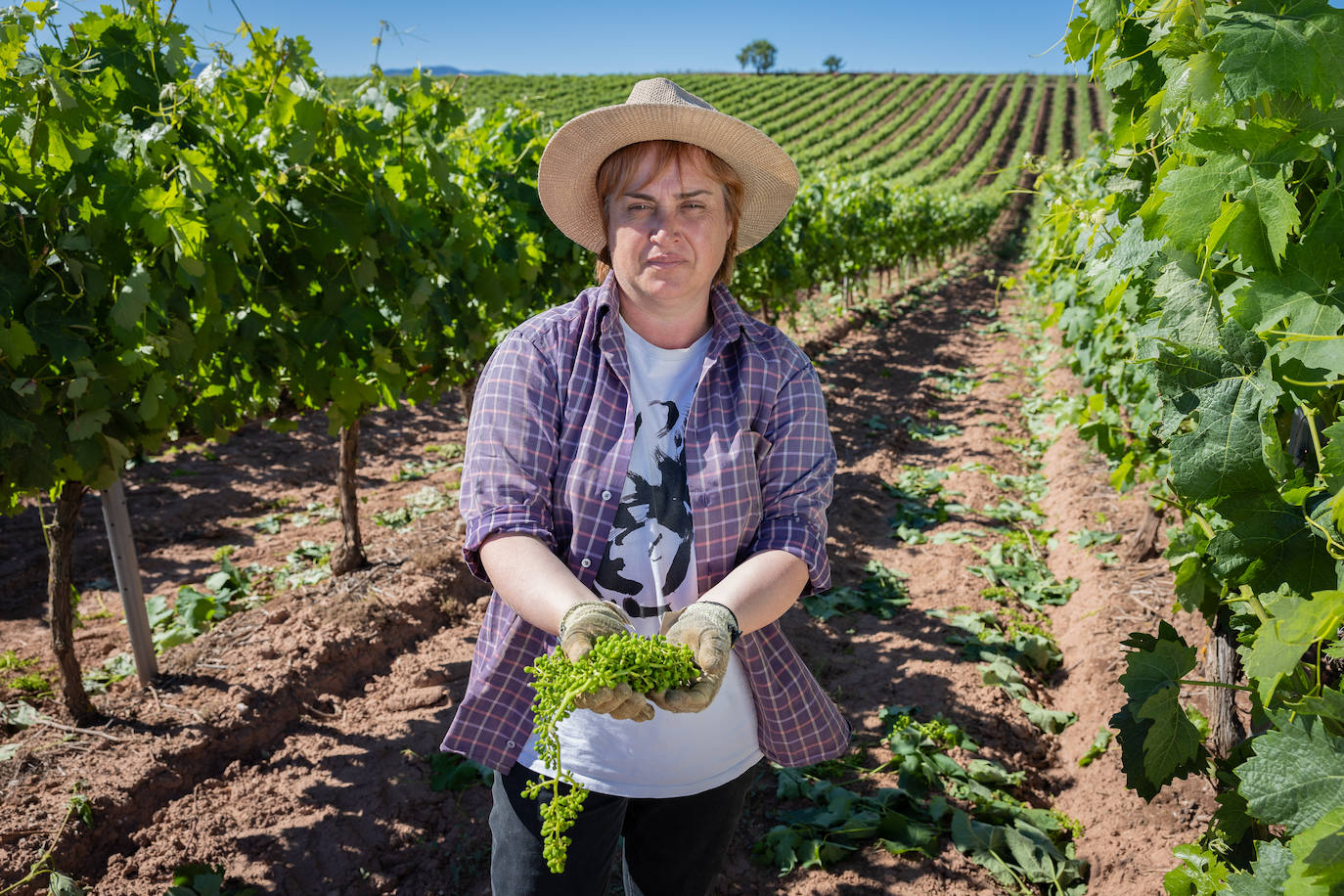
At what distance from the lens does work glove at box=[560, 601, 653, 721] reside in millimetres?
1293

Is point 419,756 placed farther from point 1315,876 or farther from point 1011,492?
point 1011,492

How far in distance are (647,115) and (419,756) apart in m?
2.94

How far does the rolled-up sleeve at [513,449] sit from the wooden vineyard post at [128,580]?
10.0ft

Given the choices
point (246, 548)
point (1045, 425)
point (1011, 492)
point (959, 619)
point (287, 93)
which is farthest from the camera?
point (1045, 425)

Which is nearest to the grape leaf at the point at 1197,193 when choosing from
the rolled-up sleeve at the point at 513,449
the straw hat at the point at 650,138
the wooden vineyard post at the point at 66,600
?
the straw hat at the point at 650,138

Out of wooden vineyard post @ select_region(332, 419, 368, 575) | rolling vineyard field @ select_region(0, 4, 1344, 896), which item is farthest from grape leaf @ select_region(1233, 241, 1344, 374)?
wooden vineyard post @ select_region(332, 419, 368, 575)

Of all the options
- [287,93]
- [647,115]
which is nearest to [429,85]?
[287,93]

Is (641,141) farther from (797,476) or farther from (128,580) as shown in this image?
(128,580)

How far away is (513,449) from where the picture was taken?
62.1 inches

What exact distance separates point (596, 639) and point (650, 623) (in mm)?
281

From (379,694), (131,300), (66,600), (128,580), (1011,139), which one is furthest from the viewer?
(1011,139)

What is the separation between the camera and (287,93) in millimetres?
3307

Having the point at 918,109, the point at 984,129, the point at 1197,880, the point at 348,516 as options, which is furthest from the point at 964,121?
the point at 1197,880

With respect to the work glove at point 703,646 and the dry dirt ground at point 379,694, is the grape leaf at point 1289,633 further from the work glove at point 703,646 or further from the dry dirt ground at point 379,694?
the dry dirt ground at point 379,694
